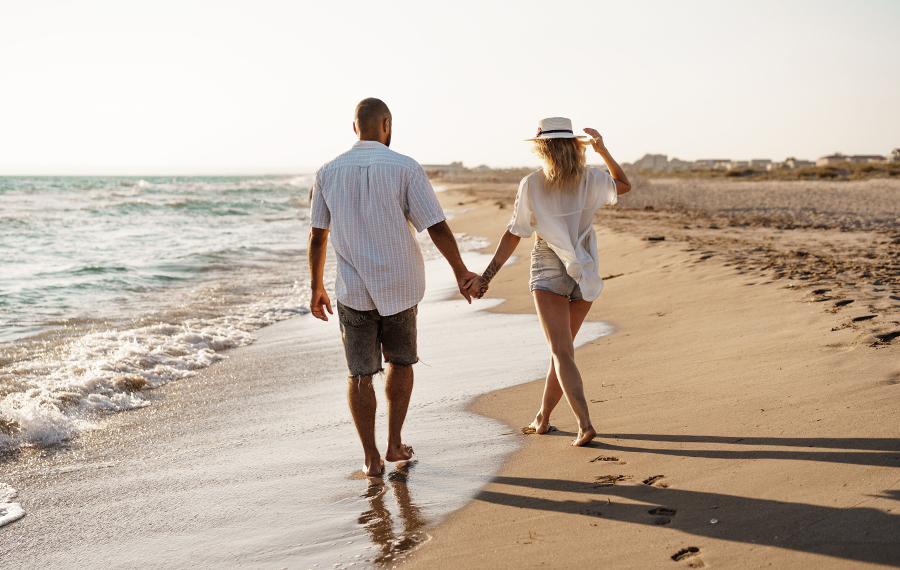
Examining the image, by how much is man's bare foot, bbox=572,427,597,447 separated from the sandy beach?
0.05 metres

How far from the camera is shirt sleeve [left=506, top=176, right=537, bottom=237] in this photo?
3.56 m

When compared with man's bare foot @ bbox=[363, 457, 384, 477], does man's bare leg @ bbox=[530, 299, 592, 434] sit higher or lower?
higher

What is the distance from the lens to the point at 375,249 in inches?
127

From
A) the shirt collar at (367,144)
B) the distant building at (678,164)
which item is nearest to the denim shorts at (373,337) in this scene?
the shirt collar at (367,144)

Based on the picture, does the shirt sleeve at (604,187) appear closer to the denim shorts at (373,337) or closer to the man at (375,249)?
the man at (375,249)

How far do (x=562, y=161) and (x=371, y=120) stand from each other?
1017mm

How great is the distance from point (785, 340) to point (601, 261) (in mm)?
5688

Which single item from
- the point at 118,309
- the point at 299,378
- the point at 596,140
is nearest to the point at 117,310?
the point at 118,309

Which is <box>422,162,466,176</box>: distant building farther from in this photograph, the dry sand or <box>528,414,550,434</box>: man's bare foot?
<box>528,414,550,434</box>: man's bare foot

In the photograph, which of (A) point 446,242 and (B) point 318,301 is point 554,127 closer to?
(A) point 446,242

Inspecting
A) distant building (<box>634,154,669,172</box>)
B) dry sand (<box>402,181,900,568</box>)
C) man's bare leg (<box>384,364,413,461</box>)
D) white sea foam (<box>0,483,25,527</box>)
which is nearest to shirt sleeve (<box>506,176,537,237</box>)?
man's bare leg (<box>384,364,413,461</box>)

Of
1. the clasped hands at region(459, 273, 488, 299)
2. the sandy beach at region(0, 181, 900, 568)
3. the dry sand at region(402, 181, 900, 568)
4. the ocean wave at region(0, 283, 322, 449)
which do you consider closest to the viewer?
the dry sand at region(402, 181, 900, 568)

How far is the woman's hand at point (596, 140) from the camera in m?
3.60

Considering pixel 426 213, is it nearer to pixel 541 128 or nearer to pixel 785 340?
pixel 541 128
